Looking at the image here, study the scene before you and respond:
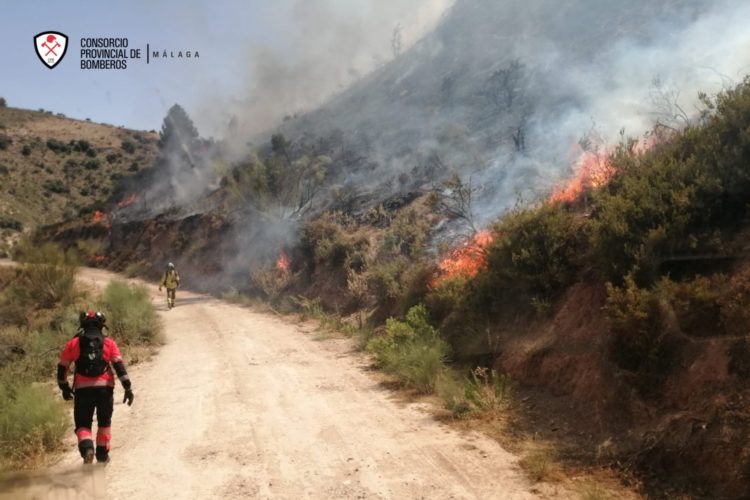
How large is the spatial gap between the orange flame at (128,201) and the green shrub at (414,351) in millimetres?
40209

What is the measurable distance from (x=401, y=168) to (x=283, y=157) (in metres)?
7.97

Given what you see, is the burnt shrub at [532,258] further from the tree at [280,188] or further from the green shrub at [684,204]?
the tree at [280,188]

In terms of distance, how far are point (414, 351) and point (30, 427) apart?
5.58 meters

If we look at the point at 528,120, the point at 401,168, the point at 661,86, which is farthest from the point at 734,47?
the point at 401,168

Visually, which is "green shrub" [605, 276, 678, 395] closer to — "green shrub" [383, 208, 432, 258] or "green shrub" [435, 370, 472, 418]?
"green shrub" [435, 370, 472, 418]

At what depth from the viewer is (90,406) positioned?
20.5 ft

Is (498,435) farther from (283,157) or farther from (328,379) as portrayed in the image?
(283,157)

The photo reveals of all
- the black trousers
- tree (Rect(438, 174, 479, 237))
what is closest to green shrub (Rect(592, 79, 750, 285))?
the black trousers

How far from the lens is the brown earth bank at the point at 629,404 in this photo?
15.4 ft

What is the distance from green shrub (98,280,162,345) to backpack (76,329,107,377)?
24.9 feet

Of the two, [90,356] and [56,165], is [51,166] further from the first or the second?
[90,356]

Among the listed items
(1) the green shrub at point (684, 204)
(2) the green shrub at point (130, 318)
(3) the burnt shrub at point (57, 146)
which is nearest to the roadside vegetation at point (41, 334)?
(2) the green shrub at point (130, 318)

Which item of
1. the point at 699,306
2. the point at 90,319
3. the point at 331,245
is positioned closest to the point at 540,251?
the point at 699,306

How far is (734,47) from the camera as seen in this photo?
19.0 m
